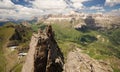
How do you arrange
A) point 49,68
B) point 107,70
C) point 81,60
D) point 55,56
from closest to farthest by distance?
point 107,70 < point 81,60 < point 49,68 < point 55,56

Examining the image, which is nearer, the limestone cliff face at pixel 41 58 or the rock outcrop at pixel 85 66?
the rock outcrop at pixel 85 66

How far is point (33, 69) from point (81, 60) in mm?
13633

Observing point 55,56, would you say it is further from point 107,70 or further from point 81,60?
point 107,70

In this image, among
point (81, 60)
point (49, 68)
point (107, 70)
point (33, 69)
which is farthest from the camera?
point (49, 68)

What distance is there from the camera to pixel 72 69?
3628 centimetres

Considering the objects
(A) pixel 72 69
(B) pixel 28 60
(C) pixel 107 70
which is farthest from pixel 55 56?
(C) pixel 107 70

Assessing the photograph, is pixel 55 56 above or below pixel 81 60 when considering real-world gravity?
below

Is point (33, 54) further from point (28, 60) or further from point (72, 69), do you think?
point (72, 69)

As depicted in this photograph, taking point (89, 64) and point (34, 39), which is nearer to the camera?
point (89, 64)

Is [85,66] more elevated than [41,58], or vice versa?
[85,66]

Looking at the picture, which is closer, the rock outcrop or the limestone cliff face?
the rock outcrop

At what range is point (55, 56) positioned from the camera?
5459 cm

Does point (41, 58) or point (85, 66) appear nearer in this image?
point (85, 66)

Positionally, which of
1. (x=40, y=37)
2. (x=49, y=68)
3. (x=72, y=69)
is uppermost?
(x=40, y=37)
